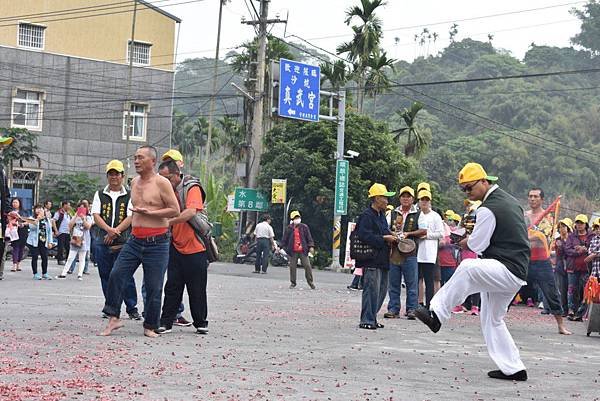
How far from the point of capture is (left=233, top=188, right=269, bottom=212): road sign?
41.4 m

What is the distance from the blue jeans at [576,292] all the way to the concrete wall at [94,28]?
1367 inches

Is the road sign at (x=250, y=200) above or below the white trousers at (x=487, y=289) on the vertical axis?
above

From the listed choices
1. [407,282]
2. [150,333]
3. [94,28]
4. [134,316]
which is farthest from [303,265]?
[94,28]

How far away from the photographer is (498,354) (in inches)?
356

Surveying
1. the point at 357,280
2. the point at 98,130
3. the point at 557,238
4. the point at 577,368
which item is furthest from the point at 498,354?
the point at 98,130

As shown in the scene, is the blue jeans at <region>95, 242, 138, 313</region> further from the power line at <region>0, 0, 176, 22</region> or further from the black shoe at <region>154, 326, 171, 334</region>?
the power line at <region>0, 0, 176, 22</region>

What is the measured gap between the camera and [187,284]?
11.5 metres

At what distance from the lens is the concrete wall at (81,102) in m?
46.9

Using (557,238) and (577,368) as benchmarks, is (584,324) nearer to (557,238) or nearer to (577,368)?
(557,238)

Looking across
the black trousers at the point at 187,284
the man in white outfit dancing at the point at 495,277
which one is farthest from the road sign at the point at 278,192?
the man in white outfit dancing at the point at 495,277

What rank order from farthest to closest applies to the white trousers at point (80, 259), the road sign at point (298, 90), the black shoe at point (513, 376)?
the road sign at point (298, 90) → the white trousers at point (80, 259) → the black shoe at point (513, 376)

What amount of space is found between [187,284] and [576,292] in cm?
812

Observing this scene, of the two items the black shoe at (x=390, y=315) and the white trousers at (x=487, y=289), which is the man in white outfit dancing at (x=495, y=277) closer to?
the white trousers at (x=487, y=289)

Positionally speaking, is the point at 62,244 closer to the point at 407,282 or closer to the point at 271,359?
the point at 407,282
